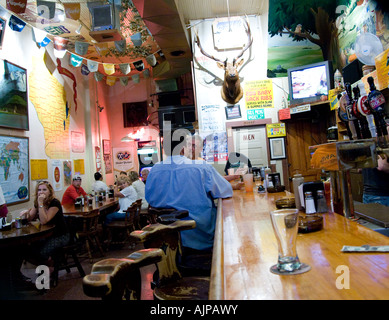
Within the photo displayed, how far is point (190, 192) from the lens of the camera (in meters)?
2.88

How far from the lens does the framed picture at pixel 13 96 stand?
5.59m

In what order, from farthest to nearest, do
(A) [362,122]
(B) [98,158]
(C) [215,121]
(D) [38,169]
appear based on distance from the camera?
(B) [98,158] → (C) [215,121] → (D) [38,169] → (A) [362,122]

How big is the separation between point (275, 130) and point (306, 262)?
5.88 meters

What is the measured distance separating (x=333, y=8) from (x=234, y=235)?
5.66m

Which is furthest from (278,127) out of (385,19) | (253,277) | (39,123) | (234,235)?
(253,277)

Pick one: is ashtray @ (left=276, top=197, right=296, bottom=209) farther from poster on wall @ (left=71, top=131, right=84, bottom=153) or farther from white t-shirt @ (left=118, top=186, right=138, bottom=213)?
poster on wall @ (left=71, top=131, right=84, bottom=153)

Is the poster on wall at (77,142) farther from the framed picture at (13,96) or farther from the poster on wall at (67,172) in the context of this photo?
the framed picture at (13,96)

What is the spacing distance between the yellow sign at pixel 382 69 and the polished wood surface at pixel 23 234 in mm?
4100

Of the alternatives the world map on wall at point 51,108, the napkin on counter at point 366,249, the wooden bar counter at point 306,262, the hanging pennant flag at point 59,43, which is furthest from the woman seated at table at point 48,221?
the napkin on counter at point 366,249

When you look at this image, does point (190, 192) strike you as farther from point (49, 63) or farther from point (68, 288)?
point (49, 63)

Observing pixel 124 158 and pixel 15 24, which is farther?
pixel 124 158

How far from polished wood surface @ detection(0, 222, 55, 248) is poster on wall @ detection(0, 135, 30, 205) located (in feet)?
5.73

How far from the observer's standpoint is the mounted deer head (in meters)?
6.30

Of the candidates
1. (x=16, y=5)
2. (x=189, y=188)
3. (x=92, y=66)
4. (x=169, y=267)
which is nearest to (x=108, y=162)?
(x=92, y=66)
